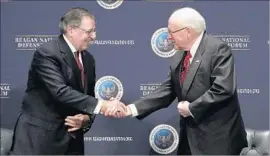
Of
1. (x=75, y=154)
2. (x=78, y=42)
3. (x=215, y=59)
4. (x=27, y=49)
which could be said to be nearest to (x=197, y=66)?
(x=215, y=59)

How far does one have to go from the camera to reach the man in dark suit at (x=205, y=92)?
3.15m

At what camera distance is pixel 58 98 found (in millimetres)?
3301

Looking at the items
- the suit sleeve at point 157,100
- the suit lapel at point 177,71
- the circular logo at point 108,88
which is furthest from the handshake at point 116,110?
the circular logo at point 108,88

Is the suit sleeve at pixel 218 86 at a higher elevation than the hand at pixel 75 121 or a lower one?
higher

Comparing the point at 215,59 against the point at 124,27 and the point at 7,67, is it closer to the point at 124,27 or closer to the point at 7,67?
the point at 124,27

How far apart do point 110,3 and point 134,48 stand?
474 millimetres

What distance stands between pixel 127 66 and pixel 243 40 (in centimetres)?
110

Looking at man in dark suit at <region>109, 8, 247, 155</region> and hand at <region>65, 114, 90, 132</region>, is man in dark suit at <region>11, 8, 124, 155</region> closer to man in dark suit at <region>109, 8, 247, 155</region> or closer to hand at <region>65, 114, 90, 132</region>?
hand at <region>65, 114, 90, 132</region>

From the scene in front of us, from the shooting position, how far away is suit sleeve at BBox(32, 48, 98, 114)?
3293 mm

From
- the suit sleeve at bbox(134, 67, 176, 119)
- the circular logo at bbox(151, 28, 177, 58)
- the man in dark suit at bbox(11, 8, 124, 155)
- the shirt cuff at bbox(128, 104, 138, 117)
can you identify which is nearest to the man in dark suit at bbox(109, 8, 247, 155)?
the suit sleeve at bbox(134, 67, 176, 119)

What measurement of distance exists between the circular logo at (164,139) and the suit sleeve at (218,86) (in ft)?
4.33

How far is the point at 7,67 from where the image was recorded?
4.48 meters

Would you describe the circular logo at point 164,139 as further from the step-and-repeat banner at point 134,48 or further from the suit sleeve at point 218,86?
the suit sleeve at point 218,86

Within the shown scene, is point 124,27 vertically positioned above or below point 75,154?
above
